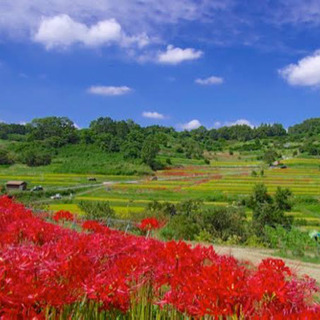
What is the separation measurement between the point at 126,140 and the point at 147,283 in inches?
A: 3963

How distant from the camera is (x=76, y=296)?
2164 mm

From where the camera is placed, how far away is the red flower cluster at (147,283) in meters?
1.98

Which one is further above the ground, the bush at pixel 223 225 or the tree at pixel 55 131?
the tree at pixel 55 131

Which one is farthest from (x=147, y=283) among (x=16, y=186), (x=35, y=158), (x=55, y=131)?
(x=55, y=131)

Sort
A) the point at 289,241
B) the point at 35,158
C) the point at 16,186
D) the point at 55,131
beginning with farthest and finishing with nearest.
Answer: the point at 55,131 < the point at 35,158 < the point at 16,186 < the point at 289,241

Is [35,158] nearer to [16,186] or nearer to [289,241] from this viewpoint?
[16,186]

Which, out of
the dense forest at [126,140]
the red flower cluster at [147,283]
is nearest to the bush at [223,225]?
the red flower cluster at [147,283]

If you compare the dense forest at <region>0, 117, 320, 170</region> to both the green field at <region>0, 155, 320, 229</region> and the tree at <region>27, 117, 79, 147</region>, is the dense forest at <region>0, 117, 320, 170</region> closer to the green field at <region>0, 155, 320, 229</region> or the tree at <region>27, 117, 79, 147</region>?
the tree at <region>27, 117, 79, 147</region>

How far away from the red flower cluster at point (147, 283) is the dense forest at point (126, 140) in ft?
257

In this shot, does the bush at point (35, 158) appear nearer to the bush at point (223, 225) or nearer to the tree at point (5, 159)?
the tree at point (5, 159)

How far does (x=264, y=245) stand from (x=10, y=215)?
13.2m

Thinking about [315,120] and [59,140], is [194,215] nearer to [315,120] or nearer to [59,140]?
[59,140]

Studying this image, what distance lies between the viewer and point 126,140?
102875 millimetres

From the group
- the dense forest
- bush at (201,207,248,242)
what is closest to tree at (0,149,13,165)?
the dense forest
